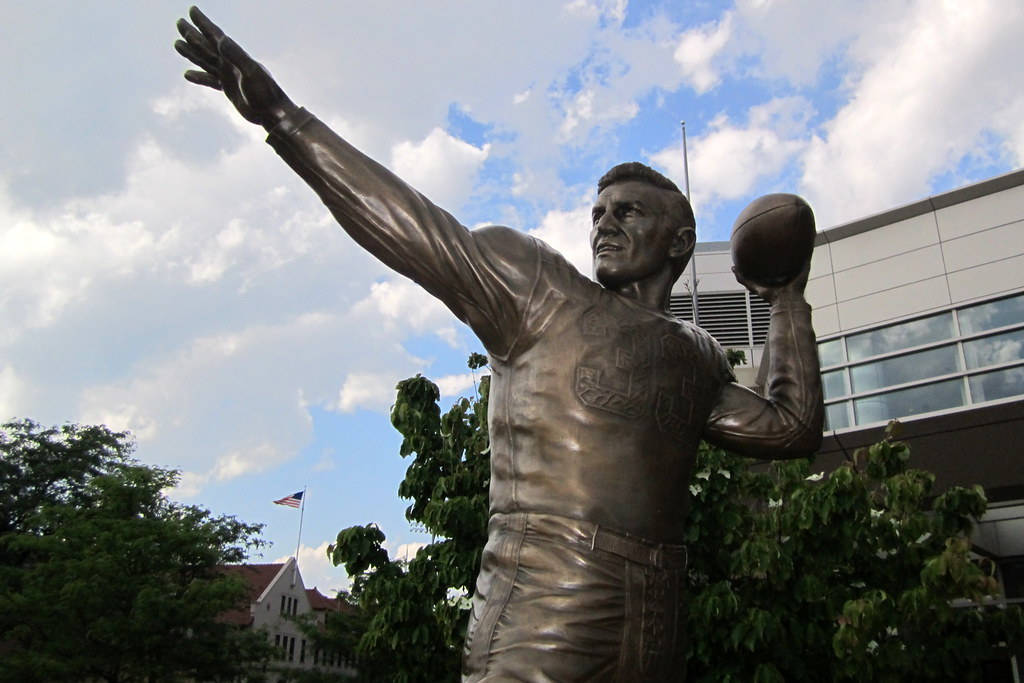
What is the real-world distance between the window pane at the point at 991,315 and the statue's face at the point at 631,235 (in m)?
16.3

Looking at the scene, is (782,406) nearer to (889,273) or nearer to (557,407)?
(557,407)

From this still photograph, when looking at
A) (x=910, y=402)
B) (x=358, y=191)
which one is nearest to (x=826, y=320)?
(x=910, y=402)

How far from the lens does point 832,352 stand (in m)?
19.2

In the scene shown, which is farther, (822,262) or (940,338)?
(822,262)

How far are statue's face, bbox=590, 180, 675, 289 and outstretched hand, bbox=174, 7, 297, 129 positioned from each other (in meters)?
0.98

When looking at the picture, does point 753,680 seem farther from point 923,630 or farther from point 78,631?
point 78,631

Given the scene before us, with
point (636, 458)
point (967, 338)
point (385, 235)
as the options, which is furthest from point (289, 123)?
point (967, 338)

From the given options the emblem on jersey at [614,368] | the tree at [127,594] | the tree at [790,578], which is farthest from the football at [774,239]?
the tree at [127,594]

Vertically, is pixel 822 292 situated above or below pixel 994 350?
above

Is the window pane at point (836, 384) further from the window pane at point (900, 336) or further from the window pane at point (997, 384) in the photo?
the window pane at point (997, 384)

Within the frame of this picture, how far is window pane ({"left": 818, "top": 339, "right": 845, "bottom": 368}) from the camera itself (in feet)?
62.5

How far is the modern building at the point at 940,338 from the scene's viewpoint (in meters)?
16.3

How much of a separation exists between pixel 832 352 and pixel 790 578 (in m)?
11.5

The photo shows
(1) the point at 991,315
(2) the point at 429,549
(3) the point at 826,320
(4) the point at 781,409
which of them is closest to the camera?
(4) the point at 781,409
